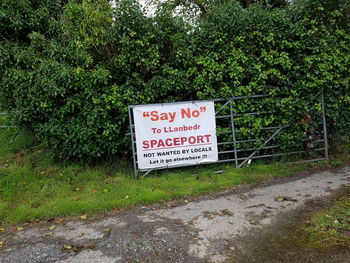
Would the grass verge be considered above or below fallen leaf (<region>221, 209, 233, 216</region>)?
above

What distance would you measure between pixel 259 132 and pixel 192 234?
134 inches

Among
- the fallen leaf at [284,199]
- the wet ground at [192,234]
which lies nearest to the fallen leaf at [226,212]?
the wet ground at [192,234]

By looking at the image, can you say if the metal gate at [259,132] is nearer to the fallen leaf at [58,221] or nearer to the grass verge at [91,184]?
the grass verge at [91,184]

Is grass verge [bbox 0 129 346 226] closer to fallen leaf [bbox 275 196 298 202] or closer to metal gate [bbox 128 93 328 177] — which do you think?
metal gate [bbox 128 93 328 177]

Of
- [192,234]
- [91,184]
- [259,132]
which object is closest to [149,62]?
[91,184]

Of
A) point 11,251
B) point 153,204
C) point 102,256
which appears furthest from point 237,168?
point 11,251

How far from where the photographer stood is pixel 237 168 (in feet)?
20.2

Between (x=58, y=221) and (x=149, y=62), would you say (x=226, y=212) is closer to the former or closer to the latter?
(x=58, y=221)

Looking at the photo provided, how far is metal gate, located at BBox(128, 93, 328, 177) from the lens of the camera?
6117 mm

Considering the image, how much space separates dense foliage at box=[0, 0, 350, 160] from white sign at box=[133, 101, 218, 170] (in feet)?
1.09

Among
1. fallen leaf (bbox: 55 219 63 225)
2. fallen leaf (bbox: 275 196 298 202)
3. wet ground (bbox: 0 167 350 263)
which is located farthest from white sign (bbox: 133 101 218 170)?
fallen leaf (bbox: 55 219 63 225)

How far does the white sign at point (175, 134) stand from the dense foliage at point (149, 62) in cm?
33

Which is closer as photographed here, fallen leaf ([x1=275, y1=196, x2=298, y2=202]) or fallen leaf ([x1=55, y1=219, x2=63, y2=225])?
fallen leaf ([x1=55, y1=219, x2=63, y2=225])

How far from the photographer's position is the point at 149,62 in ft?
18.9
